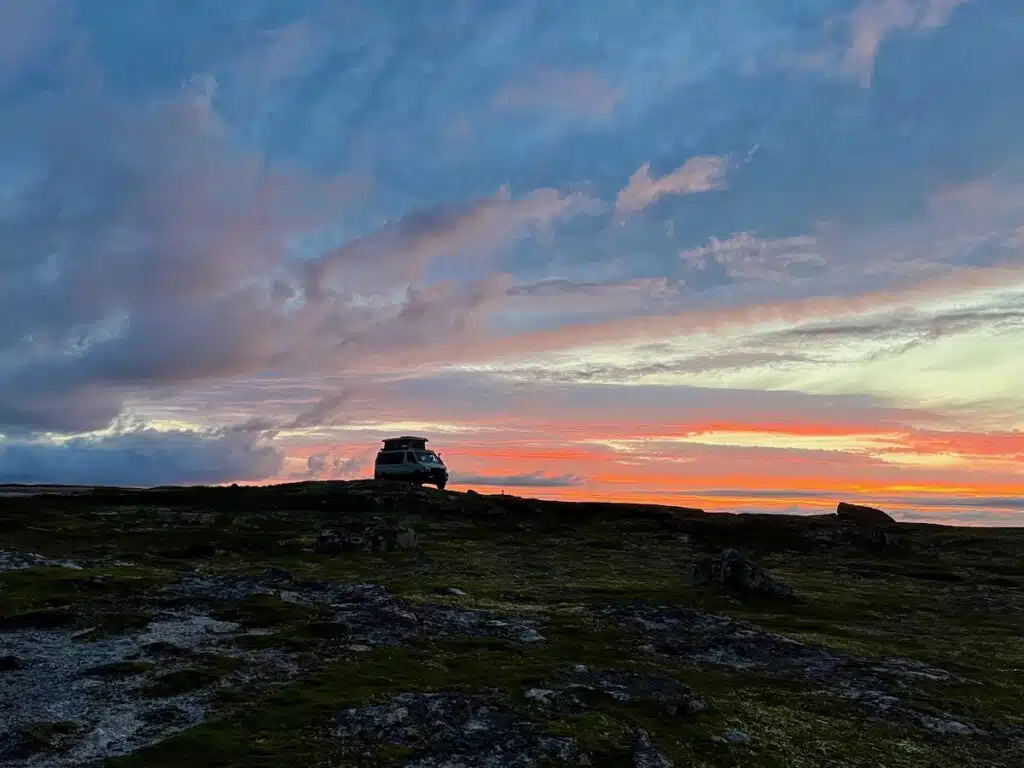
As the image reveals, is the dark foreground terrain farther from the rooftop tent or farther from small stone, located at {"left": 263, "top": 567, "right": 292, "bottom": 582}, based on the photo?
the rooftop tent

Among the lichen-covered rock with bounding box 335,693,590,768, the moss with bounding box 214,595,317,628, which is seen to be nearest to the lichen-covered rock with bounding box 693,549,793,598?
the moss with bounding box 214,595,317,628

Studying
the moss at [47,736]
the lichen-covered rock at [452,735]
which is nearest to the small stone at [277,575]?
the moss at [47,736]

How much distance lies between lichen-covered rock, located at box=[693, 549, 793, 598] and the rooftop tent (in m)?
58.2

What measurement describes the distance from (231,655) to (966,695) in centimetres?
1894

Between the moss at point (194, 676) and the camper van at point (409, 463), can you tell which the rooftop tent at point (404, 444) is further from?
the moss at point (194, 676)

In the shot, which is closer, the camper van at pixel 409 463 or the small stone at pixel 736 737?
the small stone at pixel 736 737

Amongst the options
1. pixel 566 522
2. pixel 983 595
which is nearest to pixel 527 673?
pixel 983 595

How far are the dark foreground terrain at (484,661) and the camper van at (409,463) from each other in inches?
1624

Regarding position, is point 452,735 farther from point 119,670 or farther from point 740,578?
point 740,578

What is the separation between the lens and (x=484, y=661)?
1967 cm

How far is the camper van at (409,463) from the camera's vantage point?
88688 millimetres

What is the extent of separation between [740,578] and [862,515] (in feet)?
157

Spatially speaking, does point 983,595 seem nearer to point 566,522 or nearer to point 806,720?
point 806,720

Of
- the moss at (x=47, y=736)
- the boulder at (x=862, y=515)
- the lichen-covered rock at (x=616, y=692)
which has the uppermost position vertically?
the boulder at (x=862, y=515)
